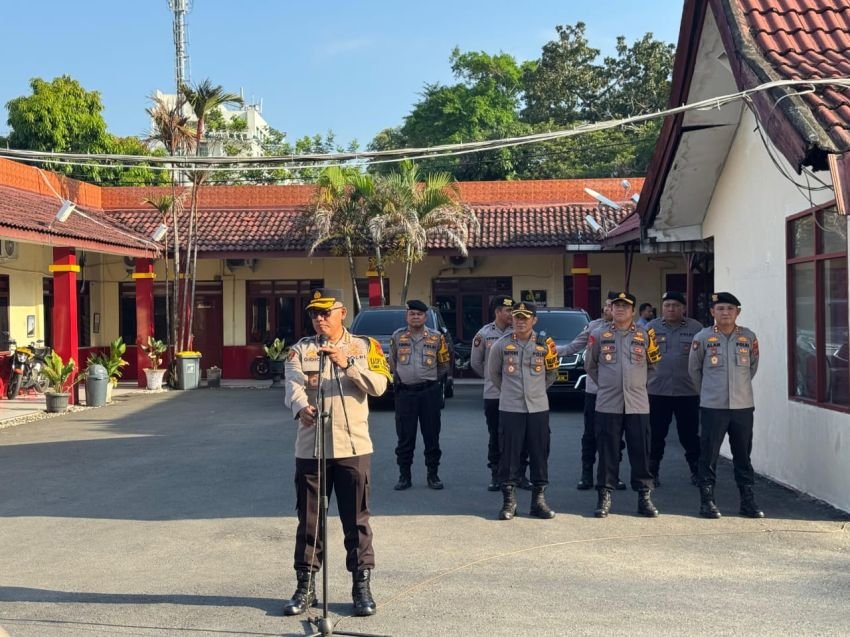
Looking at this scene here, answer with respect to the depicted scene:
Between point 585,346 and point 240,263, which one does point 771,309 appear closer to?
point 585,346

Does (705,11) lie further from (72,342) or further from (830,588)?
(72,342)

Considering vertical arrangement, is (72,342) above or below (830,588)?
above

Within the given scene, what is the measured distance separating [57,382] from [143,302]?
5298mm

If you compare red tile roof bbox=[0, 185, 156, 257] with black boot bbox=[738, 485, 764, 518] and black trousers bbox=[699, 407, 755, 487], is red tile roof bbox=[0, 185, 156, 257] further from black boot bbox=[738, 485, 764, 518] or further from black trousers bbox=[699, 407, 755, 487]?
black boot bbox=[738, 485, 764, 518]

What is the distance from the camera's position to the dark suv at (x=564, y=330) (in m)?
16.8

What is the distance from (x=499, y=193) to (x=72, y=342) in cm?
1219

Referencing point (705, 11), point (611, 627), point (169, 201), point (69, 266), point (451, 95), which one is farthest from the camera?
point (451, 95)

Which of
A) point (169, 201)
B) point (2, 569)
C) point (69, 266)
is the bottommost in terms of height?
point (2, 569)

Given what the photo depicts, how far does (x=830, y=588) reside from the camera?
6062mm

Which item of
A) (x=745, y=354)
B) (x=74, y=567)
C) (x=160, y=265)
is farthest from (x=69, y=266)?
(x=745, y=354)

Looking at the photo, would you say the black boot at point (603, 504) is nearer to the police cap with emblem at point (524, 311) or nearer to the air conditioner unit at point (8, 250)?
the police cap with emblem at point (524, 311)

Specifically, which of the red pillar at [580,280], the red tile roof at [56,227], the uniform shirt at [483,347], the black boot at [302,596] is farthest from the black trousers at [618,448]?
the red pillar at [580,280]

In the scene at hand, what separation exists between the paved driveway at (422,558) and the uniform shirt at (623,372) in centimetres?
94

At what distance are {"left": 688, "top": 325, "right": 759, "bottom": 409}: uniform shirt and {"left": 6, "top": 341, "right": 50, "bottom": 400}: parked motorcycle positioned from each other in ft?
49.3
